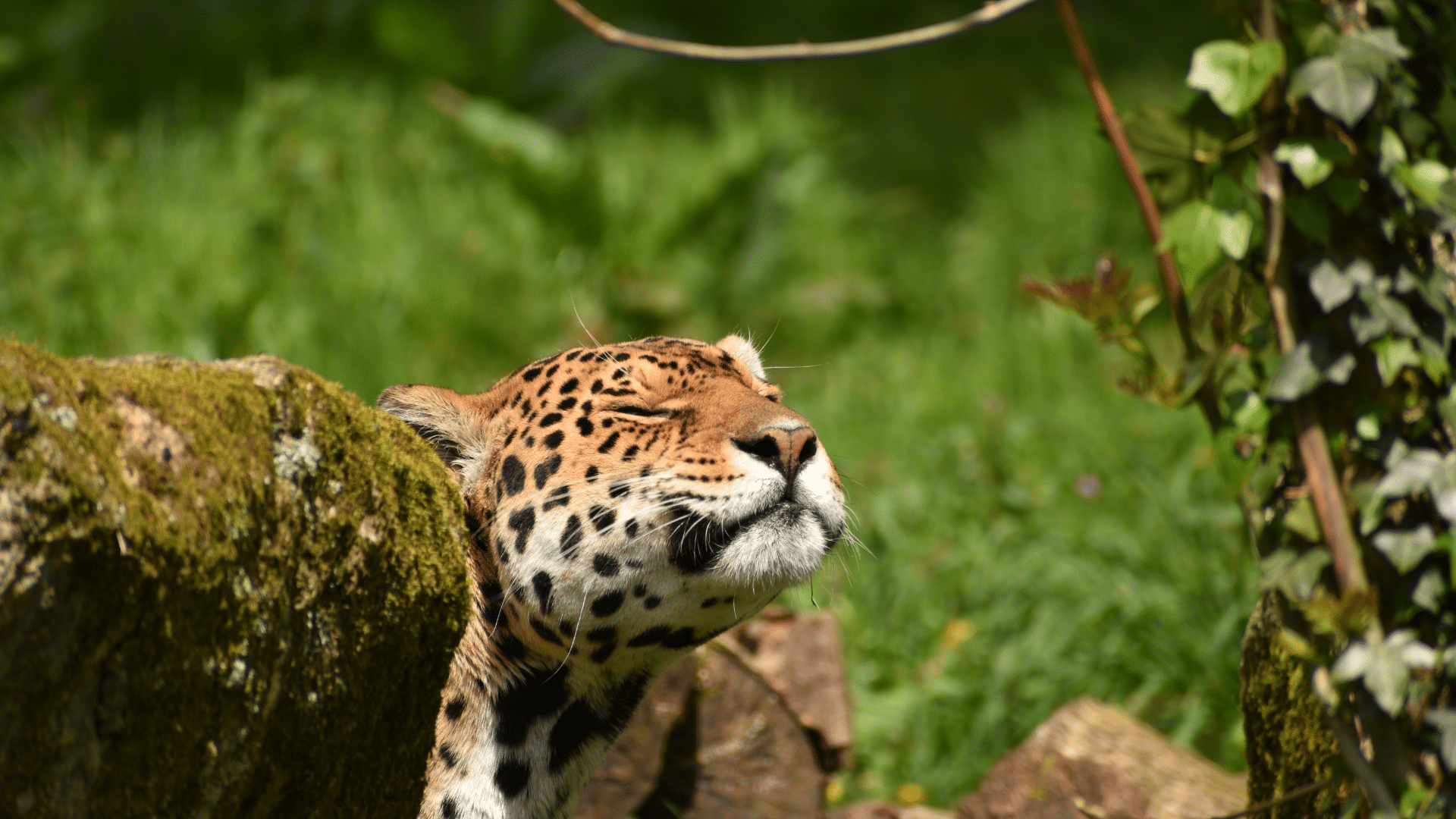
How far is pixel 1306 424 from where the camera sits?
2.34 m

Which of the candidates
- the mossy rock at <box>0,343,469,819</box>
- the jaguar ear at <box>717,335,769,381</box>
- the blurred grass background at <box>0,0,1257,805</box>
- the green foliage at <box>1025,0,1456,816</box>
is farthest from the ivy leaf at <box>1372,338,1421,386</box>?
the blurred grass background at <box>0,0,1257,805</box>

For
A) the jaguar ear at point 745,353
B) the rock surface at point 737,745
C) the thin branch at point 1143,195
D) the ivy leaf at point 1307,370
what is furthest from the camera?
the rock surface at point 737,745

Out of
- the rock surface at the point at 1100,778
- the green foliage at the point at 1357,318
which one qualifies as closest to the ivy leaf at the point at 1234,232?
the green foliage at the point at 1357,318

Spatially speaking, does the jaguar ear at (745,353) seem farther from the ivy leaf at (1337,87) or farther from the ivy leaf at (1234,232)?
the ivy leaf at (1337,87)

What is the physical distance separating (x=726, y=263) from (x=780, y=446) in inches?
195

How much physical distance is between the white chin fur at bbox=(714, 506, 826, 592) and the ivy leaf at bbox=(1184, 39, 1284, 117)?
113cm

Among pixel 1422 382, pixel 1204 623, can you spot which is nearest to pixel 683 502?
pixel 1422 382

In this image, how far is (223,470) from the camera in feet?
6.43

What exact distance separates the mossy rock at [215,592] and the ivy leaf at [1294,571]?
157 centimetres

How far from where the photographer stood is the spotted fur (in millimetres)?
2523

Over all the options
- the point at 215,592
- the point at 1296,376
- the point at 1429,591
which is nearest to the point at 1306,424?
the point at 1296,376

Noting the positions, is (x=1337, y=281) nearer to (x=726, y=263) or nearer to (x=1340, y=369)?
(x=1340, y=369)

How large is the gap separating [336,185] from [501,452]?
A: 5.11m

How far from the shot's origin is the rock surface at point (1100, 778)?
11.5 ft
